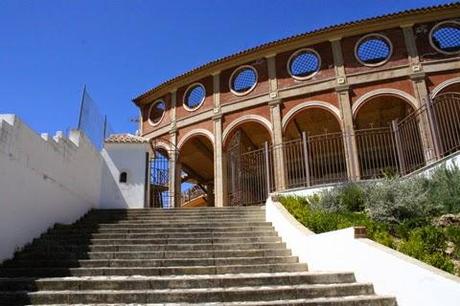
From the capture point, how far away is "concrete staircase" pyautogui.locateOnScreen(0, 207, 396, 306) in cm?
552

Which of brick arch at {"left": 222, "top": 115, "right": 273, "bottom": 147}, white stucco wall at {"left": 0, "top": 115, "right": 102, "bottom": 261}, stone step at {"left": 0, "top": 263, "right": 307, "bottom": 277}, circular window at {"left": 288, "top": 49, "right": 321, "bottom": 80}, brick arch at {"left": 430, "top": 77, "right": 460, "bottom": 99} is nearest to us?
stone step at {"left": 0, "top": 263, "right": 307, "bottom": 277}

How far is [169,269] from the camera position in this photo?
21.9 ft

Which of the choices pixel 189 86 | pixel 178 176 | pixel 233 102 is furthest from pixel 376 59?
pixel 178 176

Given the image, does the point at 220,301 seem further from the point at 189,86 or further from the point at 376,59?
the point at 189,86

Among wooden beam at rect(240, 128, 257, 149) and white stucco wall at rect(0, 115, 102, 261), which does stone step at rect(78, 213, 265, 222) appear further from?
wooden beam at rect(240, 128, 257, 149)

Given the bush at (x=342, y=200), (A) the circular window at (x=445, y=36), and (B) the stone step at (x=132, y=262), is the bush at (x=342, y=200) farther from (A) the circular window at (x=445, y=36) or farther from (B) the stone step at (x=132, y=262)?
(A) the circular window at (x=445, y=36)

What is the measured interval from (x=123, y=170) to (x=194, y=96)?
28.8 feet

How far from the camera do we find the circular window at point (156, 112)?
76.6 feet

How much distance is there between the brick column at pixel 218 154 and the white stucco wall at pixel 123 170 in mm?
5658

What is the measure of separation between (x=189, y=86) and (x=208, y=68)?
160 cm

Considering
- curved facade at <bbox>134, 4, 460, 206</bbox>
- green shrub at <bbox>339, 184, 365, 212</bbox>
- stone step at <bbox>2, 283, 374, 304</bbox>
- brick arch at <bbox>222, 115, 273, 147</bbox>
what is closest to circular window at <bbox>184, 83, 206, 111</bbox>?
curved facade at <bbox>134, 4, 460, 206</bbox>

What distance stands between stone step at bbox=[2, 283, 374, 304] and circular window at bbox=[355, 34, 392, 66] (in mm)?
15028

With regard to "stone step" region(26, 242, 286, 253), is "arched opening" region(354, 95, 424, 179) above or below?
above

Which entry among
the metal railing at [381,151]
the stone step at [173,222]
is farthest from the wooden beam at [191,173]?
the stone step at [173,222]
